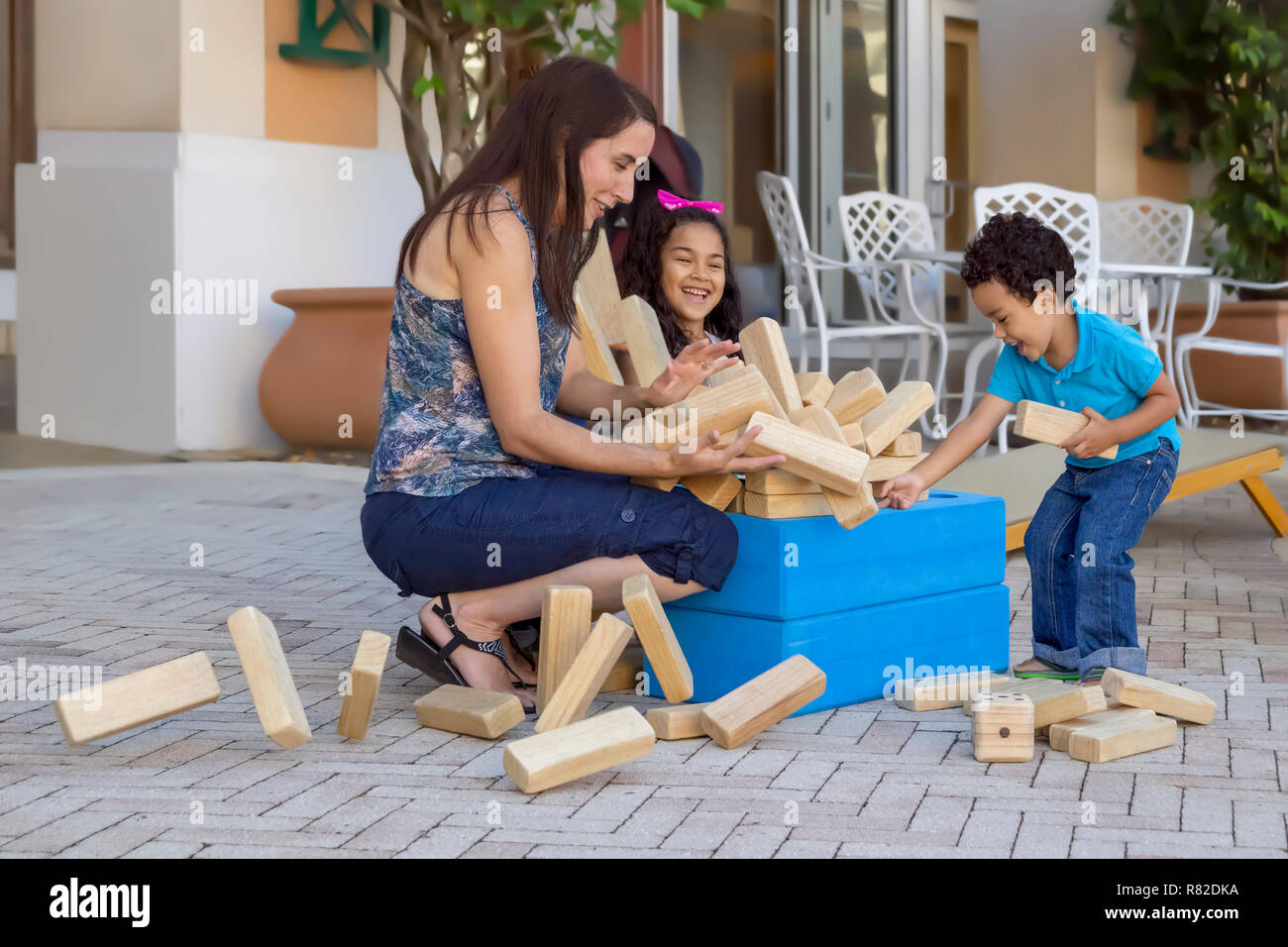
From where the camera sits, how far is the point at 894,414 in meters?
3.02

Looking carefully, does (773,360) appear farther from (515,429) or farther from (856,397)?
(515,429)

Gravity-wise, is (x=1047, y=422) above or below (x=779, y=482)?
above

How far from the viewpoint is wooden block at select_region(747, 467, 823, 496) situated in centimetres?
286

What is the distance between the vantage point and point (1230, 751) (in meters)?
2.61

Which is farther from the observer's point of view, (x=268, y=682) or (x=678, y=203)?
(x=678, y=203)

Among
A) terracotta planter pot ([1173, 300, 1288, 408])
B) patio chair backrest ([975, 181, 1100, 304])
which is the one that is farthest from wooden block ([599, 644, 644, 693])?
terracotta planter pot ([1173, 300, 1288, 408])

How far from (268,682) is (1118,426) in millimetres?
1759

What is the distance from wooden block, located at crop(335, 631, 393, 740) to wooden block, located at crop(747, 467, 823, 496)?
0.76 metres

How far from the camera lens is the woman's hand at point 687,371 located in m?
2.97

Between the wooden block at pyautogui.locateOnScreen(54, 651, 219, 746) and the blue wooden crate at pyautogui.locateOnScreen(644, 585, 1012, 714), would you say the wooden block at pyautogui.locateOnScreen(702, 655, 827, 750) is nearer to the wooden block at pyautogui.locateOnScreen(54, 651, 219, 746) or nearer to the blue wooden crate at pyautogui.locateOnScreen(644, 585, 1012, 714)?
the blue wooden crate at pyautogui.locateOnScreen(644, 585, 1012, 714)

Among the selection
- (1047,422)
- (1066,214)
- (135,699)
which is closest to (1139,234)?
(1066,214)

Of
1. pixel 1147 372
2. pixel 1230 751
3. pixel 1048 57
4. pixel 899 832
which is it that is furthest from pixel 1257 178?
pixel 899 832

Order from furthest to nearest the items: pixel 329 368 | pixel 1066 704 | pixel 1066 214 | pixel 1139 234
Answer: pixel 1139 234 → pixel 1066 214 → pixel 329 368 → pixel 1066 704
